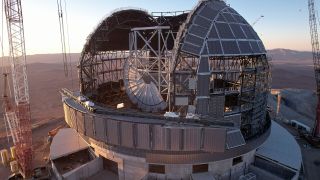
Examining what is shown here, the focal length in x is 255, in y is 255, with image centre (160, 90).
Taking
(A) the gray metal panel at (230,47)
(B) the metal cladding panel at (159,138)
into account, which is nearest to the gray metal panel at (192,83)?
(A) the gray metal panel at (230,47)

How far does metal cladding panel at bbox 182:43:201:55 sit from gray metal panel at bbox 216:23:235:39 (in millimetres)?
4753

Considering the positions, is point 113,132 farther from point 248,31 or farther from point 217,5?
point 248,31

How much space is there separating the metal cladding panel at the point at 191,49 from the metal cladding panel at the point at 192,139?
10.2m

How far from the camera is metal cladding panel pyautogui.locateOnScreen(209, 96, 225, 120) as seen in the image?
33.8 metres

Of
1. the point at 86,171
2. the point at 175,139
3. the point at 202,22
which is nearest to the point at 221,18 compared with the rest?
the point at 202,22

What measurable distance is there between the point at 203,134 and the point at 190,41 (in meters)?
12.4

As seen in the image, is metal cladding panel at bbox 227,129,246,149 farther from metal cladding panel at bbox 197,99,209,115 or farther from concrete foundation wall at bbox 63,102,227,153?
metal cladding panel at bbox 197,99,209,115

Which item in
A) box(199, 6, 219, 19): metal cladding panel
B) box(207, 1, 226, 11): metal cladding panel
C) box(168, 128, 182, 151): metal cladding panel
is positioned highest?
box(207, 1, 226, 11): metal cladding panel

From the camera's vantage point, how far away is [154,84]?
4388 centimetres

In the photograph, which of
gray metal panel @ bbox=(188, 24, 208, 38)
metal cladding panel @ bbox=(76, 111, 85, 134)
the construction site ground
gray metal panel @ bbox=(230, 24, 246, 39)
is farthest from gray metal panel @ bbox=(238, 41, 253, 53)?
the construction site ground

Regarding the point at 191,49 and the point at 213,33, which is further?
the point at 213,33

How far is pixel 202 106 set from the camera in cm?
3331

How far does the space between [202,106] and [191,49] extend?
7.57 m

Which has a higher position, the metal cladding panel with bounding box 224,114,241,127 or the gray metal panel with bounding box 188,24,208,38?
the gray metal panel with bounding box 188,24,208,38
